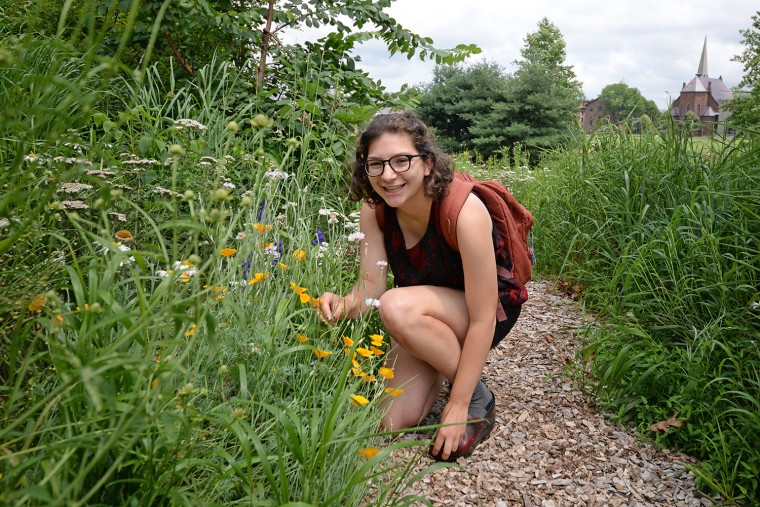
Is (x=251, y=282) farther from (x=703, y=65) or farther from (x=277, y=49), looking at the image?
(x=703, y=65)

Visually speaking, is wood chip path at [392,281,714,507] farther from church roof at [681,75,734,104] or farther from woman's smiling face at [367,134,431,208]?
church roof at [681,75,734,104]

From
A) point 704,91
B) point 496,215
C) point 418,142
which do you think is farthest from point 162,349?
point 704,91

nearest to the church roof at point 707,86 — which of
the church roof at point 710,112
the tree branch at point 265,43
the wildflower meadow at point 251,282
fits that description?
the church roof at point 710,112

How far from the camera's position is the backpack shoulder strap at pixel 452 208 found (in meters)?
2.37

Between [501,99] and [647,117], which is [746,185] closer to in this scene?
[647,117]

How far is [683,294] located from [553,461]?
1.03m

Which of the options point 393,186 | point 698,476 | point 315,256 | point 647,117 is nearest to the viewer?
point 698,476

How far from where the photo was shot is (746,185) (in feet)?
10.1

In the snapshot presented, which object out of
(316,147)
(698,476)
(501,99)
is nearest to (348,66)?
(316,147)

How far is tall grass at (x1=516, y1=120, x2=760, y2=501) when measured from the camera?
7.82 ft

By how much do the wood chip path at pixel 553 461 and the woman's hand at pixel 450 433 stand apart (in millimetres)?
77

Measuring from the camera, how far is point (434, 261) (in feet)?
8.62

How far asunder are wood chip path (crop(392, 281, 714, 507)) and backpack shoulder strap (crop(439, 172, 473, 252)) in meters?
0.85

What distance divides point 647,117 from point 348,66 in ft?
7.06
